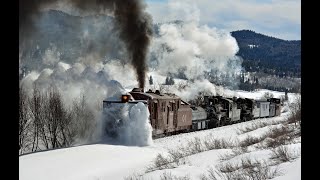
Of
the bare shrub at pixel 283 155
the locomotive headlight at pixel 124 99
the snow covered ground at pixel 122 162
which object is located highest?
the locomotive headlight at pixel 124 99

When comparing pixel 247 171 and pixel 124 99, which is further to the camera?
pixel 124 99

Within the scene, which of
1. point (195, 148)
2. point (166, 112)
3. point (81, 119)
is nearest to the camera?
point (195, 148)

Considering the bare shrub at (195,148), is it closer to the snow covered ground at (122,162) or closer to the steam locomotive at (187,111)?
the snow covered ground at (122,162)

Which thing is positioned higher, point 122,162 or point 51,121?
point 51,121

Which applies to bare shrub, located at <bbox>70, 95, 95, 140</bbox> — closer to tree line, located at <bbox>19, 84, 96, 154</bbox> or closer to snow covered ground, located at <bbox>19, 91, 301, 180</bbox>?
tree line, located at <bbox>19, 84, 96, 154</bbox>

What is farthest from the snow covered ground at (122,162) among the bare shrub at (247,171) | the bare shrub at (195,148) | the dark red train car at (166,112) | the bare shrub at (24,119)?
the bare shrub at (24,119)

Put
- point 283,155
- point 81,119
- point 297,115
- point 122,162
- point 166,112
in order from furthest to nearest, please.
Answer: point 81,119 → point 297,115 → point 166,112 → point 122,162 → point 283,155

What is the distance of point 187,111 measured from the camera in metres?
28.3

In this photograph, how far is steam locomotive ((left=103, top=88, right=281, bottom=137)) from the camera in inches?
945

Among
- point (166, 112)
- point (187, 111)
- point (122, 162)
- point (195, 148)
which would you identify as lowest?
point (122, 162)

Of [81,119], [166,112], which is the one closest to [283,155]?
[166,112]

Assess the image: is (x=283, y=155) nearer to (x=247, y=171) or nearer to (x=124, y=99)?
(x=247, y=171)

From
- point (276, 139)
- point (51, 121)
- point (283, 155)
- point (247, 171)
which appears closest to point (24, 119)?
point (51, 121)

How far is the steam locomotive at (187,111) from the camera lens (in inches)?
945
